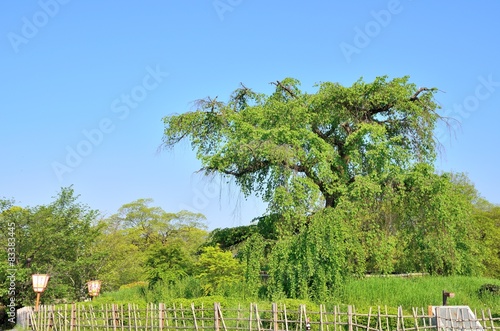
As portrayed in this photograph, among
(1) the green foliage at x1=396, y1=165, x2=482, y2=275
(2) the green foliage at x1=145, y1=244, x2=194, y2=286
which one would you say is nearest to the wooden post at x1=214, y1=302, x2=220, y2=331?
(2) the green foliage at x1=145, y1=244, x2=194, y2=286

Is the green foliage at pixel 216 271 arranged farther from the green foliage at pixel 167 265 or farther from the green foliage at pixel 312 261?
the green foliage at pixel 312 261

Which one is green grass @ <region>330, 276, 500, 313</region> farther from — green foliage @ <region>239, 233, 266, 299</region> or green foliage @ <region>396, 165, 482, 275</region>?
green foliage @ <region>239, 233, 266, 299</region>

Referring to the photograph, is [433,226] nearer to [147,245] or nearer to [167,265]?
[167,265]

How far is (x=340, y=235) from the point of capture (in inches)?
643

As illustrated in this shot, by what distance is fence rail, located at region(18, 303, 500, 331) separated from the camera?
36.3 ft

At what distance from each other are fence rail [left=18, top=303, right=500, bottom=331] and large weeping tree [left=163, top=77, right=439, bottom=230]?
4447 mm

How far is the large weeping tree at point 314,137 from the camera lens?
17094 mm

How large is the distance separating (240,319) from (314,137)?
743cm

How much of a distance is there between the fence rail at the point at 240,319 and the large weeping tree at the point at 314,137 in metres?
4.45

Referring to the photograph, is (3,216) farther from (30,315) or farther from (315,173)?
(315,173)

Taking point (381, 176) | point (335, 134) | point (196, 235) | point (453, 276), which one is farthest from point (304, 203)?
point (196, 235)

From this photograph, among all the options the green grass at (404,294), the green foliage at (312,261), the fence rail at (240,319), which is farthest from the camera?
the green foliage at (312,261)

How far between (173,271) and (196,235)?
27807 mm

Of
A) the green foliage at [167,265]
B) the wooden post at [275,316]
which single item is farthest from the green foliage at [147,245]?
the wooden post at [275,316]
